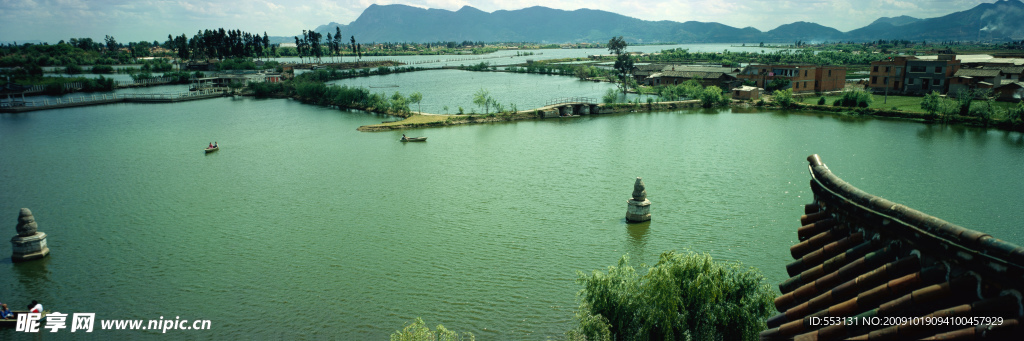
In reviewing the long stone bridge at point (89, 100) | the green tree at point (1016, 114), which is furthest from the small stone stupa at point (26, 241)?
the green tree at point (1016, 114)

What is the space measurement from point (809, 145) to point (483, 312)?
35762 mm

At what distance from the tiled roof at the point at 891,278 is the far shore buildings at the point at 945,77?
2831 inches

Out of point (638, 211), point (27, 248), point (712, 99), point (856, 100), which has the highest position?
point (856, 100)

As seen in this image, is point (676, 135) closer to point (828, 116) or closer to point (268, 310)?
point (828, 116)

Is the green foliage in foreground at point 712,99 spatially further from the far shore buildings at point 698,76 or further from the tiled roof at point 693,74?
the tiled roof at point 693,74

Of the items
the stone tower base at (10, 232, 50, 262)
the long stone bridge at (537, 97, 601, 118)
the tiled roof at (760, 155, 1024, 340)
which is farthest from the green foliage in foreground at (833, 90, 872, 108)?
the stone tower base at (10, 232, 50, 262)

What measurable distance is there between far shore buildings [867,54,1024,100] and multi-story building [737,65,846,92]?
443 cm

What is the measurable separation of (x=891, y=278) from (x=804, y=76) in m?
80.4

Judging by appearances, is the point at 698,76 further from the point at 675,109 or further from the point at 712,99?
the point at 675,109

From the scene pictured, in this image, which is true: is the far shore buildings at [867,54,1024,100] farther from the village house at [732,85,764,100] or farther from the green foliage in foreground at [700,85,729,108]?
the green foliage in foreground at [700,85,729,108]

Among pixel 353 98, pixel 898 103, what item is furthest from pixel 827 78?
pixel 353 98

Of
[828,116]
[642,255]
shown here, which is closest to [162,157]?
[642,255]

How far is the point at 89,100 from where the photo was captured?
250ft

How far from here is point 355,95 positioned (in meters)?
69.2
